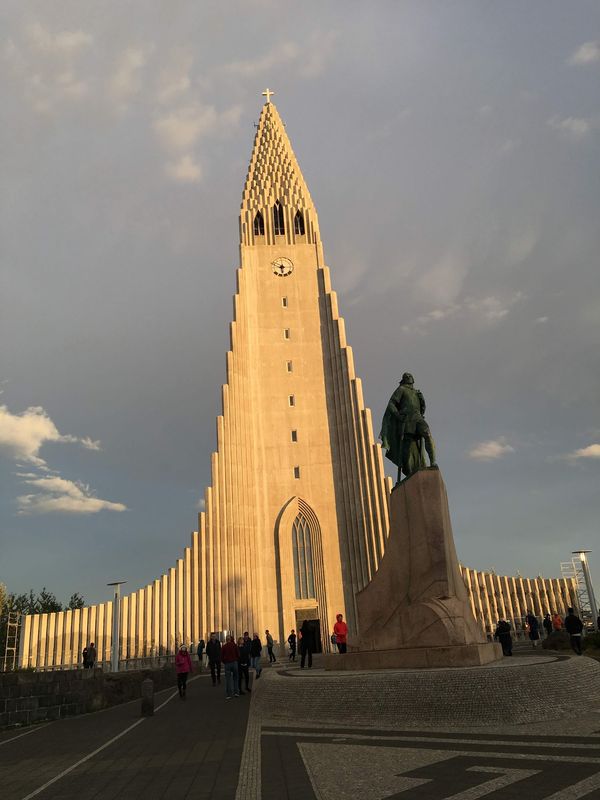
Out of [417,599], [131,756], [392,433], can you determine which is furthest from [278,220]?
[131,756]

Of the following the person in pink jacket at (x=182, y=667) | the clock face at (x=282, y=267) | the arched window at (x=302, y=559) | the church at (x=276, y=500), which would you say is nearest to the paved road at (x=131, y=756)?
the person in pink jacket at (x=182, y=667)

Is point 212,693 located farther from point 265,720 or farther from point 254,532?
point 254,532

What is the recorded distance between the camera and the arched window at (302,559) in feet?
116

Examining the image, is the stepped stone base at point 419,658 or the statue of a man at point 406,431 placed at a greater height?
the statue of a man at point 406,431

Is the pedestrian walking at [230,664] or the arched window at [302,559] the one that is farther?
the arched window at [302,559]

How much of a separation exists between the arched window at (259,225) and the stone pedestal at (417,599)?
1330 inches

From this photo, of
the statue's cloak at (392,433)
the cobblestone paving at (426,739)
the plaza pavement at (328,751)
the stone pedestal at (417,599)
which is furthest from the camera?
the statue's cloak at (392,433)

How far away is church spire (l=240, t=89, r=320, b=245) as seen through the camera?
43.4 metres

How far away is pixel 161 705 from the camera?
14602 mm

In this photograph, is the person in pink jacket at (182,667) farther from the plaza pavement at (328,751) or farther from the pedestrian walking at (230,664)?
the plaza pavement at (328,751)

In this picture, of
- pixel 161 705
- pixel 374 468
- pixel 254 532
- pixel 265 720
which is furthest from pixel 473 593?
pixel 265 720

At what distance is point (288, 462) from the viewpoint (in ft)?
123

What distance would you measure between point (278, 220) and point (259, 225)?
156 centimetres

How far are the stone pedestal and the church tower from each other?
22.1m
